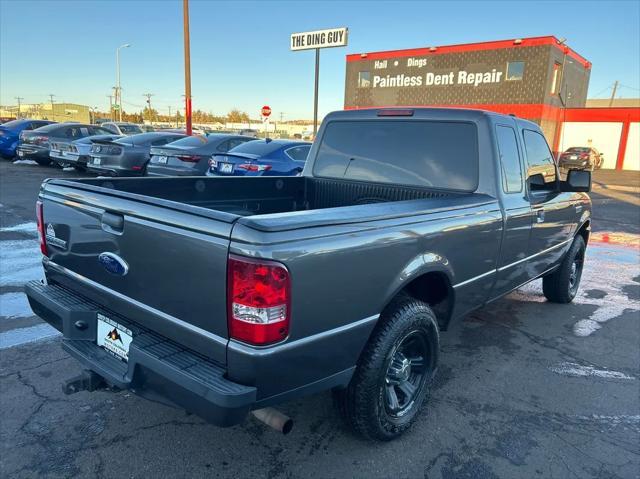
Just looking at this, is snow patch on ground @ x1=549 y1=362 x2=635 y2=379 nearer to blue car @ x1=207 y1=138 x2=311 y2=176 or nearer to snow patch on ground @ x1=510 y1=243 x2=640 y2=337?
snow patch on ground @ x1=510 y1=243 x2=640 y2=337

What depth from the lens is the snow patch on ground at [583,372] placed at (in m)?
3.88

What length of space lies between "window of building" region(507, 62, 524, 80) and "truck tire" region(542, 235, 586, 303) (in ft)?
101

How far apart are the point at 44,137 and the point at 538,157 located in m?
16.2

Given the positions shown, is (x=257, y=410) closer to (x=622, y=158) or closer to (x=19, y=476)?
(x=19, y=476)

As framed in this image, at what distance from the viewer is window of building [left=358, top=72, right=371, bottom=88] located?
39.4 metres

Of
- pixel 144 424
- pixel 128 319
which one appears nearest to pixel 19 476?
pixel 144 424

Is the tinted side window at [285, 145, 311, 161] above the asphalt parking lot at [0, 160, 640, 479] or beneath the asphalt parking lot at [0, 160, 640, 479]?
above

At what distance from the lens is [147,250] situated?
223 cm

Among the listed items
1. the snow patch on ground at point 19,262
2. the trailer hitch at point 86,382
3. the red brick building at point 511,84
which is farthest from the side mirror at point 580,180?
the red brick building at point 511,84

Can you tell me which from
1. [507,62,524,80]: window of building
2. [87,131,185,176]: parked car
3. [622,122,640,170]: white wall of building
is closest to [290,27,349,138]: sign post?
[87,131,185,176]: parked car

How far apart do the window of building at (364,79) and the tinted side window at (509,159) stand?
37.5 m

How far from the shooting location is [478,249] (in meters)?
3.28

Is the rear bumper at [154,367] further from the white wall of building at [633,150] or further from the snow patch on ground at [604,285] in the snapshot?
the white wall of building at [633,150]

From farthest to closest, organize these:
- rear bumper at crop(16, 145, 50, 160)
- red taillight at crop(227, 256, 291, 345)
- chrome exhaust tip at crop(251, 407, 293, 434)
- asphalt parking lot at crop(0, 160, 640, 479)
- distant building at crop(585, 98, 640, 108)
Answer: distant building at crop(585, 98, 640, 108) → rear bumper at crop(16, 145, 50, 160) → asphalt parking lot at crop(0, 160, 640, 479) → chrome exhaust tip at crop(251, 407, 293, 434) → red taillight at crop(227, 256, 291, 345)
